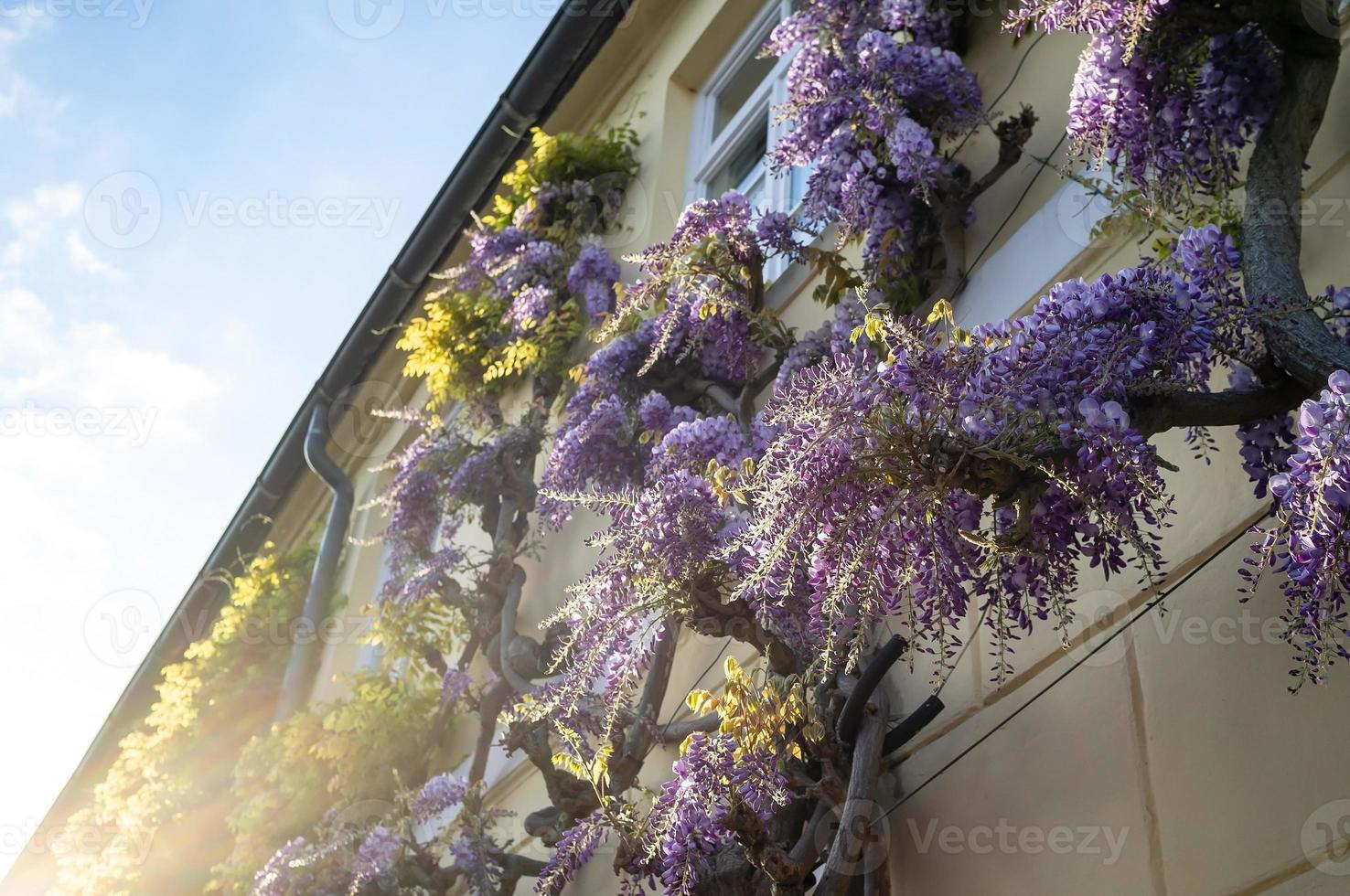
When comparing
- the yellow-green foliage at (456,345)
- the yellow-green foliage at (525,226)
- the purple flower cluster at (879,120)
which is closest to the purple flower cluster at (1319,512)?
the purple flower cluster at (879,120)

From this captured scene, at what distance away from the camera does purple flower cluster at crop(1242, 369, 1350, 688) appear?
77.6 inches

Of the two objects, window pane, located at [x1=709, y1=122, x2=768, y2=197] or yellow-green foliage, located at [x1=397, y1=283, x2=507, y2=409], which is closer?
window pane, located at [x1=709, y1=122, x2=768, y2=197]

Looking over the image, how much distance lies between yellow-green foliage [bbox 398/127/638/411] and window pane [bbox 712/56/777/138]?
1.56ft

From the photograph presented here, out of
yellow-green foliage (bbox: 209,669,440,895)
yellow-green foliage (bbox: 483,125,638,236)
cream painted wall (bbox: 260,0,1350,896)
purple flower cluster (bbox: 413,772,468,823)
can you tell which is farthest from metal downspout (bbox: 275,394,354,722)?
cream painted wall (bbox: 260,0,1350,896)

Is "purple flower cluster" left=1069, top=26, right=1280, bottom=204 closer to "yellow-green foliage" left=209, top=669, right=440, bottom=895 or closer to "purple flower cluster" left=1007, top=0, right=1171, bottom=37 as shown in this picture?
"purple flower cluster" left=1007, top=0, right=1171, bottom=37

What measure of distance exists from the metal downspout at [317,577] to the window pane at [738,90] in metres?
3.60

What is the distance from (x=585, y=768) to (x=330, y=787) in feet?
9.18

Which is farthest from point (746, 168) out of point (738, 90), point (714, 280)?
point (714, 280)

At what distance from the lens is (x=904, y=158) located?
4066 mm

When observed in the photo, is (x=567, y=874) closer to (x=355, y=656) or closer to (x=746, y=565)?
(x=746, y=565)

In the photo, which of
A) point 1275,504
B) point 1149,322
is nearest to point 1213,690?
point 1275,504

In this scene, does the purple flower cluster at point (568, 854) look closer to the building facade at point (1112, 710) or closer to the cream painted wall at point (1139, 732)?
the building facade at point (1112, 710)

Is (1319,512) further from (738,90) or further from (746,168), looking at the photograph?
(738,90)

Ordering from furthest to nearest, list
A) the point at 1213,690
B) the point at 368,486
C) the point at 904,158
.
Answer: the point at 368,486, the point at 904,158, the point at 1213,690
